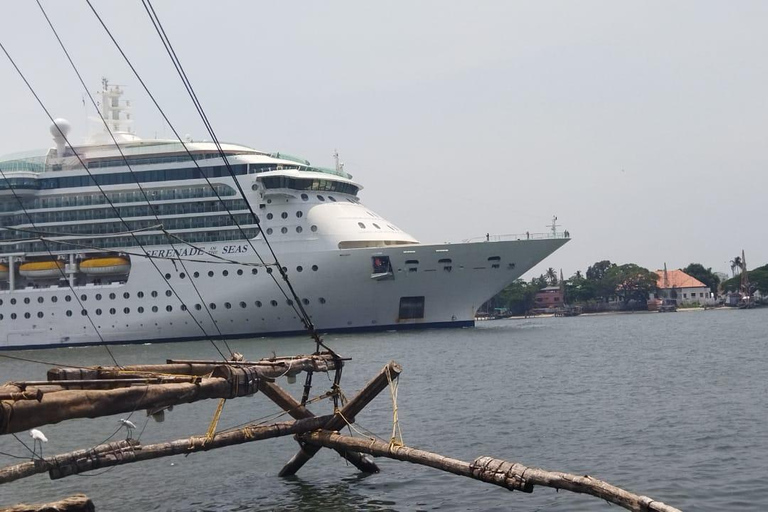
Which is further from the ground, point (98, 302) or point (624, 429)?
point (98, 302)

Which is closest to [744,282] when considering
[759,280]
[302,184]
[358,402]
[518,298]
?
[759,280]

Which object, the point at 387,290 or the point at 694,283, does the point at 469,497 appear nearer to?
the point at 387,290

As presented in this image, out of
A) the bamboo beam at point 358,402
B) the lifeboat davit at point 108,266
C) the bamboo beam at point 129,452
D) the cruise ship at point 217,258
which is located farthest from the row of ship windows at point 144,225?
the bamboo beam at point 129,452

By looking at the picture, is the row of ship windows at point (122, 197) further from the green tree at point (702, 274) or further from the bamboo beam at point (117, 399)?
the green tree at point (702, 274)

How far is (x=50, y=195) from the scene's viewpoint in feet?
196

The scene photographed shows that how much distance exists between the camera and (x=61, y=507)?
763 cm

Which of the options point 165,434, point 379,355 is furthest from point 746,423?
point 379,355

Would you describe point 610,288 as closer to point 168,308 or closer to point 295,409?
point 168,308

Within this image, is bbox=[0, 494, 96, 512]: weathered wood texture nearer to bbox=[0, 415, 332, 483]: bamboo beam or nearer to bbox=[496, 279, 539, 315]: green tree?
bbox=[0, 415, 332, 483]: bamboo beam

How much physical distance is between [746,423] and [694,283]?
136067mm

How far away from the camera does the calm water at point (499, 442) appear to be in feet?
44.2

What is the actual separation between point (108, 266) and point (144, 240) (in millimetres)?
3039

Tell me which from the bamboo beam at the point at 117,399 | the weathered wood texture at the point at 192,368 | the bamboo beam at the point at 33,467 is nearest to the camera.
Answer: the bamboo beam at the point at 117,399

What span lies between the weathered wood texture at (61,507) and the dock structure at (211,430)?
16 millimetres
